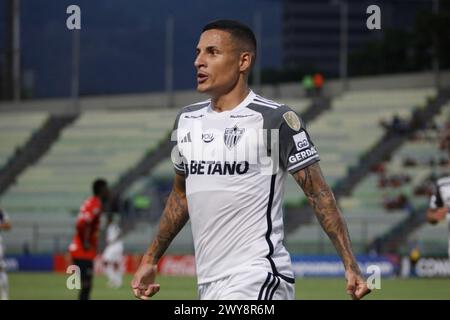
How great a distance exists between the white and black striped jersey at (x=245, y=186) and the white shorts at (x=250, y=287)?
0.04 m

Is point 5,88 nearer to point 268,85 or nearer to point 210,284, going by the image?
point 268,85

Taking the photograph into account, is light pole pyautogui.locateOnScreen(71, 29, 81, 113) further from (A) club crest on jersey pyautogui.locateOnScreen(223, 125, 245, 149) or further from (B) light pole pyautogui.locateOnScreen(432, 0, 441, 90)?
(A) club crest on jersey pyautogui.locateOnScreen(223, 125, 245, 149)

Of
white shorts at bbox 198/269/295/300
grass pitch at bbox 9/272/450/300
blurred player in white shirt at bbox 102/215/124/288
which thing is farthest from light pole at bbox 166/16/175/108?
white shorts at bbox 198/269/295/300

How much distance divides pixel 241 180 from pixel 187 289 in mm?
21699

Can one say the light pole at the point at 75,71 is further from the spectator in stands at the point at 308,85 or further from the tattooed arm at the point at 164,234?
the tattooed arm at the point at 164,234

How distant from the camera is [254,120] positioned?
278 inches

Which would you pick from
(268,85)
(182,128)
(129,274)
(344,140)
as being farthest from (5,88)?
(182,128)

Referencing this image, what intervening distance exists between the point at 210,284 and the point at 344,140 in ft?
140

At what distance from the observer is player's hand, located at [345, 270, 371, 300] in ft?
21.5

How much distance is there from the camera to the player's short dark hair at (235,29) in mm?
7059

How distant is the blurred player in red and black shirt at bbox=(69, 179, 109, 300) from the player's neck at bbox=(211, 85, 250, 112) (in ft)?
42.1

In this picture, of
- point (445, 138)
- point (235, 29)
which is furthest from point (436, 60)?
point (235, 29)

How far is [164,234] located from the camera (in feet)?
24.8

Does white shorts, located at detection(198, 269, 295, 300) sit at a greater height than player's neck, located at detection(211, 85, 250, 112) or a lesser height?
lesser
